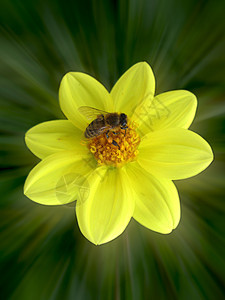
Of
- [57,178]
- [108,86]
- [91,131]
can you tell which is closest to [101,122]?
[91,131]

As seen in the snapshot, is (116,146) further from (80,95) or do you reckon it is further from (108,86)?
(108,86)

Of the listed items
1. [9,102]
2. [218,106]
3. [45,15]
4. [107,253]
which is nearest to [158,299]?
[107,253]

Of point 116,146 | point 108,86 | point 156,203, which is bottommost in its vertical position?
point 156,203

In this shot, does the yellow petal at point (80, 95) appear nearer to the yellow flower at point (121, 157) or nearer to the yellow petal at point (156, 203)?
the yellow flower at point (121, 157)

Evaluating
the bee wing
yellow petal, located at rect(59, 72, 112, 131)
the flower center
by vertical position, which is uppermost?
yellow petal, located at rect(59, 72, 112, 131)

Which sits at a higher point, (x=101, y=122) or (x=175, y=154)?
(x=101, y=122)

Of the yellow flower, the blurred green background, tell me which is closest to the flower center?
the yellow flower

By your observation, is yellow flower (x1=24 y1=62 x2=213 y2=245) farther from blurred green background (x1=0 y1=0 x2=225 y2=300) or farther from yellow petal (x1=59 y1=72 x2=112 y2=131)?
blurred green background (x1=0 y1=0 x2=225 y2=300)
